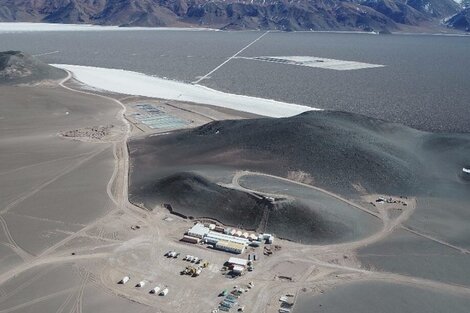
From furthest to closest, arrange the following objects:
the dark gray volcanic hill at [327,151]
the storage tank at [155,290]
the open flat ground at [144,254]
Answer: the dark gray volcanic hill at [327,151], the storage tank at [155,290], the open flat ground at [144,254]

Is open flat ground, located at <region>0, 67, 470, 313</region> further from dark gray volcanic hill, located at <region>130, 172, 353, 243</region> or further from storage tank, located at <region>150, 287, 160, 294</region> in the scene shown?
dark gray volcanic hill, located at <region>130, 172, 353, 243</region>

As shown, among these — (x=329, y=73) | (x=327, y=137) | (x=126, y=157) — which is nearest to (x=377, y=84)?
(x=329, y=73)

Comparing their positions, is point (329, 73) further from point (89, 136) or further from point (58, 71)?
point (89, 136)

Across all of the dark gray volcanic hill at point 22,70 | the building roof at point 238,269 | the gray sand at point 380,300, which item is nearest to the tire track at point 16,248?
the building roof at point 238,269

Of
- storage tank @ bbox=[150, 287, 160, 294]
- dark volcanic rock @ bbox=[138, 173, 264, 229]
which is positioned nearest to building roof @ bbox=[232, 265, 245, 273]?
storage tank @ bbox=[150, 287, 160, 294]

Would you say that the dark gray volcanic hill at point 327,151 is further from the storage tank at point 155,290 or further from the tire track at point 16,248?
the storage tank at point 155,290

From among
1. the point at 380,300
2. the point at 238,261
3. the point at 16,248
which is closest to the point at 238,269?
the point at 238,261
